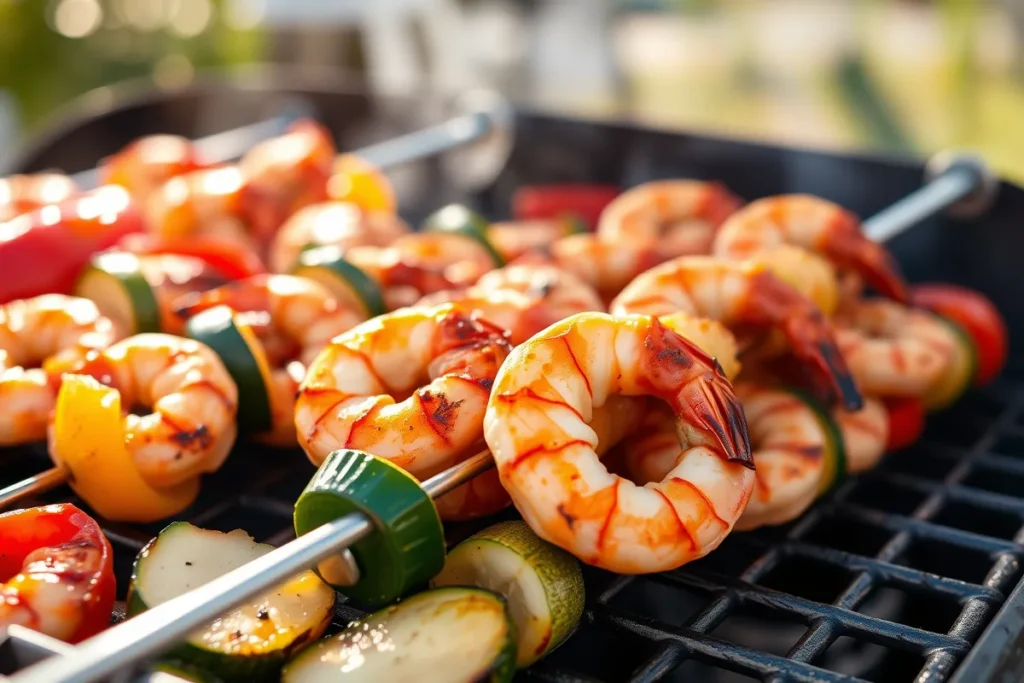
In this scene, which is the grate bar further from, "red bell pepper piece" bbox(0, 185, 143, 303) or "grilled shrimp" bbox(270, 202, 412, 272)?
"red bell pepper piece" bbox(0, 185, 143, 303)

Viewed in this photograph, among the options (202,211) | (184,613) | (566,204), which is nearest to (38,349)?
(202,211)

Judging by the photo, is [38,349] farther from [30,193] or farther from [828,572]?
[828,572]

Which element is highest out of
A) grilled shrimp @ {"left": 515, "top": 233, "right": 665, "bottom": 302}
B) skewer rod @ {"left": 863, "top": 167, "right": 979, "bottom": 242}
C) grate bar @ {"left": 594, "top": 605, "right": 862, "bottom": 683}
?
grilled shrimp @ {"left": 515, "top": 233, "right": 665, "bottom": 302}

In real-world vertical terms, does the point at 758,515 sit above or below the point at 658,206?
below

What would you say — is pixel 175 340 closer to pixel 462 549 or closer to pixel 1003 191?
pixel 462 549

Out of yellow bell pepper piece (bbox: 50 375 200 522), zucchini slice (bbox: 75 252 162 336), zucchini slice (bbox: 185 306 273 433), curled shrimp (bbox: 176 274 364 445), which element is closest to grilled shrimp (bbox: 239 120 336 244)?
zucchini slice (bbox: 75 252 162 336)

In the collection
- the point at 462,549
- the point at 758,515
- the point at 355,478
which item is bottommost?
the point at 758,515

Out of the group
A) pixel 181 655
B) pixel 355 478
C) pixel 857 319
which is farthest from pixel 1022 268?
pixel 181 655

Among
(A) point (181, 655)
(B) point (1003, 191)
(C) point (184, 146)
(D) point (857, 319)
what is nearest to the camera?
(A) point (181, 655)
